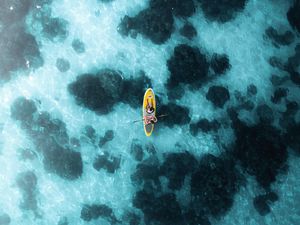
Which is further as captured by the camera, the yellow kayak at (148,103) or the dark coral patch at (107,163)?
the dark coral patch at (107,163)

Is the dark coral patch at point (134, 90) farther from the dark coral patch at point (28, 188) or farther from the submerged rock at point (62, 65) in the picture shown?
the dark coral patch at point (28, 188)

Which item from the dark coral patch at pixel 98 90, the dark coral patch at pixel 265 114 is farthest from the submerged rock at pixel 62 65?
the dark coral patch at pixel 265 114

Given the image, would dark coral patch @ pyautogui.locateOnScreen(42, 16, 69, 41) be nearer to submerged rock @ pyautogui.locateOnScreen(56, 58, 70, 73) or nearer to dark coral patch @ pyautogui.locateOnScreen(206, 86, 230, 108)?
submerged rock @ pyautogui.locateOnScreen(56, 58, 70, 73)

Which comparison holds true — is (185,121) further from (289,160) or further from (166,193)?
(289,160)

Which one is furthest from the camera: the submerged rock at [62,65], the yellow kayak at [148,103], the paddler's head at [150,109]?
the submerged rock at [62,65]

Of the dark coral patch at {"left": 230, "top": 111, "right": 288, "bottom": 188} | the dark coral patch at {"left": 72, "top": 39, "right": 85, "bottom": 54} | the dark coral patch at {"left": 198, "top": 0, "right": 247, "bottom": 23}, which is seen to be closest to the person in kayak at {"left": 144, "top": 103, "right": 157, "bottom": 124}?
the dark coral patch at {"left": 230, "top": 111, "right": 288, "bottom": 188}

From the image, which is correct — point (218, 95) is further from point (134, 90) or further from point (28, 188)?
point (28, 188)
